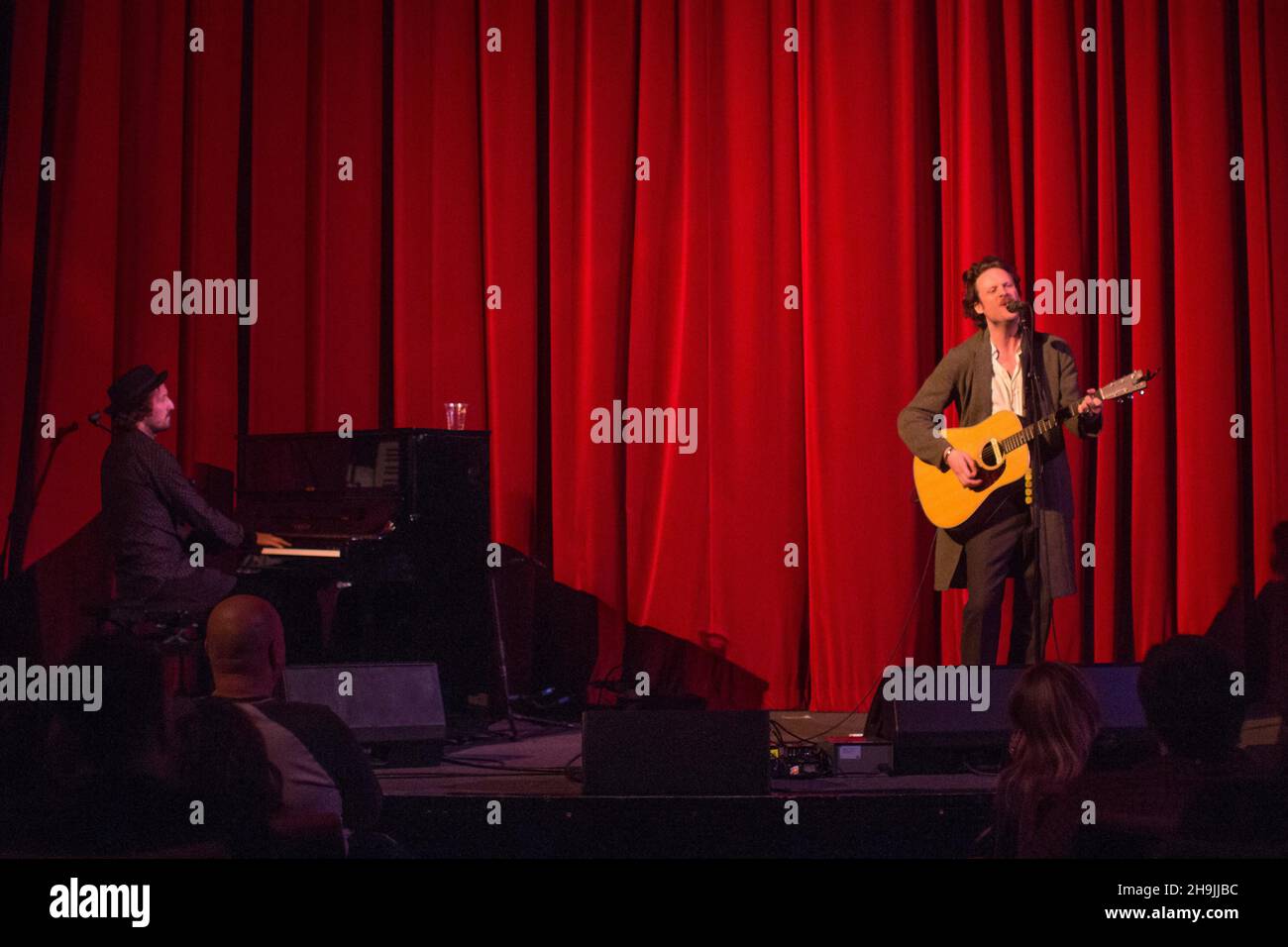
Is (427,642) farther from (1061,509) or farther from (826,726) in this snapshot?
(1061,509)

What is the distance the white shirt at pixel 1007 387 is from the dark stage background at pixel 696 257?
1500 mm

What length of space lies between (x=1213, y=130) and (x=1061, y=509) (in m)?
2.75

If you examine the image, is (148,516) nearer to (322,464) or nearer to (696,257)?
(322,464)

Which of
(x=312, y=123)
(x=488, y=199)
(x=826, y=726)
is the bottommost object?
(x=826, y=726)

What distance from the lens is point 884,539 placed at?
6312mm

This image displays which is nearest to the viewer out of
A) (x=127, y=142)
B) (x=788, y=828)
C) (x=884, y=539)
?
(x=788, y=828)

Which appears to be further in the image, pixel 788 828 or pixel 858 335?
pixel 858 335

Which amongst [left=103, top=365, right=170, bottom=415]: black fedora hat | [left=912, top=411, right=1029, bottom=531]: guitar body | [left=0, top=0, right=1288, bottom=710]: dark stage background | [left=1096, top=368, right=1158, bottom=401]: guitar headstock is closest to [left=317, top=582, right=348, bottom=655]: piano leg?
[left=0, top=0, right=1288, bottom=710]: dark stage background

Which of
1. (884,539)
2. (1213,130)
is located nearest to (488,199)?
(884,539)

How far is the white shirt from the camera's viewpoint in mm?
4773

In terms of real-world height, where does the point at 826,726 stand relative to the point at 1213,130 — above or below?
below

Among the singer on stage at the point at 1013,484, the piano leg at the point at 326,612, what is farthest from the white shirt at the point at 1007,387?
the piano leg at the point at 326,612

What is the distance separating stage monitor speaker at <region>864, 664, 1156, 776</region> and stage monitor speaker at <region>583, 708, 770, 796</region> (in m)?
0.66

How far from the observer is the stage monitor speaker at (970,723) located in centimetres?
413
